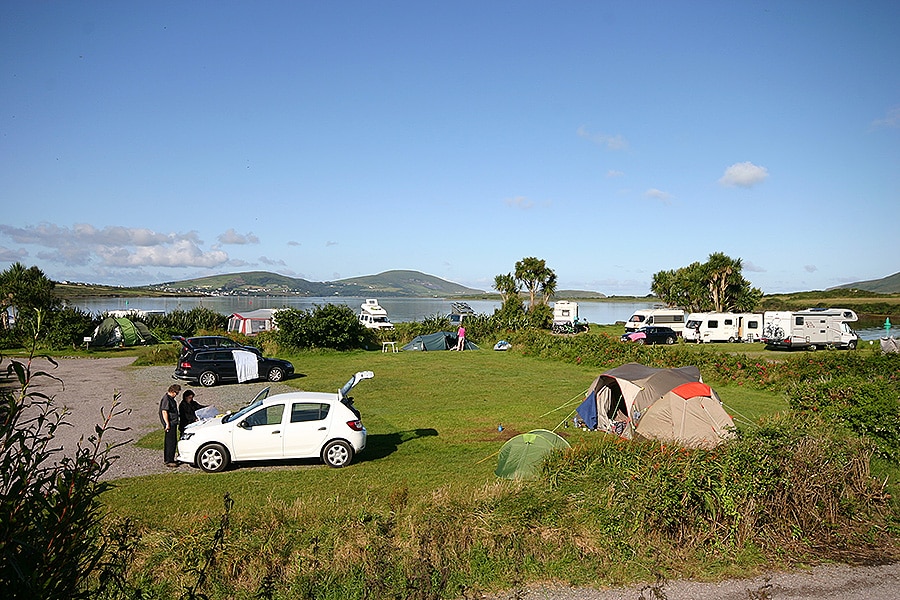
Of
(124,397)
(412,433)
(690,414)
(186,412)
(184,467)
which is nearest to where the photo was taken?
(184,467)

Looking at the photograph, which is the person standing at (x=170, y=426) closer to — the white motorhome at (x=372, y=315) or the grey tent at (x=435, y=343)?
the grey tent at (x=435, y=343)

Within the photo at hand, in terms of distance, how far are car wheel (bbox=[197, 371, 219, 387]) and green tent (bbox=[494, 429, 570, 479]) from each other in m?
14.8

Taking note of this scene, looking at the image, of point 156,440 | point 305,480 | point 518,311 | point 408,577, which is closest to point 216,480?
point 305,480

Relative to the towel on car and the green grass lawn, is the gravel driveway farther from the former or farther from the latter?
the green grass lawn

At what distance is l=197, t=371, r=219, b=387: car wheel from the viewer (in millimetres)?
22094

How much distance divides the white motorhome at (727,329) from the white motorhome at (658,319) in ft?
7.26

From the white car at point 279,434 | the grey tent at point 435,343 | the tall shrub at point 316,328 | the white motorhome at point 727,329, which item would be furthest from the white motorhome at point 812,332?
the white car at point 279,434

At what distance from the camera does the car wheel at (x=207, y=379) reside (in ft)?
72.5

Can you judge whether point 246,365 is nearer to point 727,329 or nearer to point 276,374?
point 276,374

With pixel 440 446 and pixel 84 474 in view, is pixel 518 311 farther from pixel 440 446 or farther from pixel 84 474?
pixel 84 474

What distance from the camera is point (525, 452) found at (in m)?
10.5

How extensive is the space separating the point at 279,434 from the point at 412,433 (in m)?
4.03

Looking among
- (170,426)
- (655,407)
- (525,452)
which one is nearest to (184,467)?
(170,426)

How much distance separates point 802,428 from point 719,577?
10.7ft
